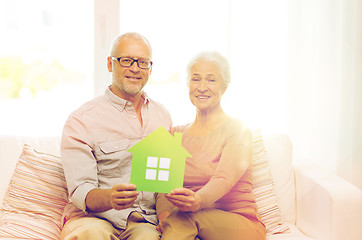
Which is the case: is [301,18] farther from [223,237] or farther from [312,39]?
[223,237]

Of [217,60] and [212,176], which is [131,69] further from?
[212,176]

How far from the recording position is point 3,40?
2.60 m

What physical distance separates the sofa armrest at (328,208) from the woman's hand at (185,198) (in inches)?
26.4

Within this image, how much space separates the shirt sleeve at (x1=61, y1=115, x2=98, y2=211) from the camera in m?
1.74

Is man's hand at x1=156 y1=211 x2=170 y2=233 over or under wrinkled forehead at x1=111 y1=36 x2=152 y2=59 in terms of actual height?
under

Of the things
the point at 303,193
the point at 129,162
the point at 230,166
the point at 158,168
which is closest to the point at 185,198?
the point at 158,168

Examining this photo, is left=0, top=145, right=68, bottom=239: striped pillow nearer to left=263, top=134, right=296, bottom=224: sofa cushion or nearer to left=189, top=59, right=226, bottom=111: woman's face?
left=189, top=59, right=226, bottom=111: woman's face

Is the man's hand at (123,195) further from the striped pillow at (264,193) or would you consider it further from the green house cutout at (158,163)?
the striped pillow at (264,193)

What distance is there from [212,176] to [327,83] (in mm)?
1307

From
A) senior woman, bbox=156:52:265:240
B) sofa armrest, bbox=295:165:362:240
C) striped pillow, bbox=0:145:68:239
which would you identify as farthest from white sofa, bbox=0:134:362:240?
senior woman, bbox=156:52:265:240

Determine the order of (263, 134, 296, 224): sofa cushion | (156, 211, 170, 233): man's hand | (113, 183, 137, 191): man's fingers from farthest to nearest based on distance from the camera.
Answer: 1. (263, 134, 296, 224): sofa cushion
2. (156, 211, 170, 233): man's hand
3. (113, 183, 137, 191): man's fingers

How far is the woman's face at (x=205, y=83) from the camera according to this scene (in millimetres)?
1846

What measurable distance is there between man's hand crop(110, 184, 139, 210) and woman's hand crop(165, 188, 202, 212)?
0.44ft

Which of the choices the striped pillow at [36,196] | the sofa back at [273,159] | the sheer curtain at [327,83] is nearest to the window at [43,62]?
the sofa back at [273,159]
